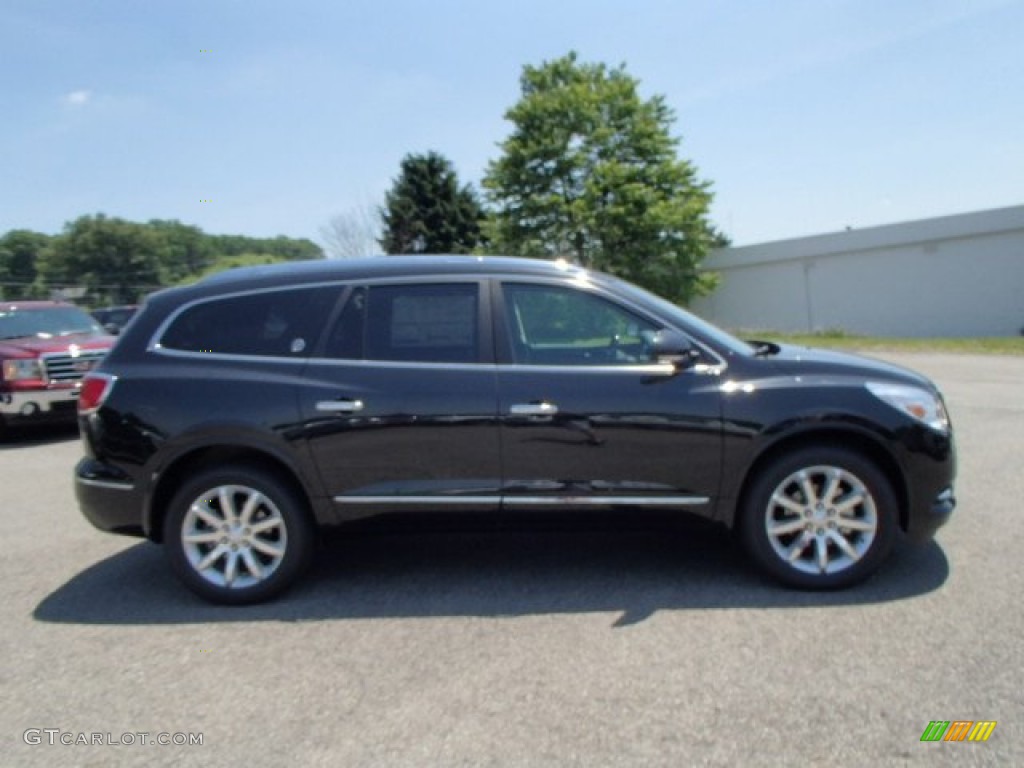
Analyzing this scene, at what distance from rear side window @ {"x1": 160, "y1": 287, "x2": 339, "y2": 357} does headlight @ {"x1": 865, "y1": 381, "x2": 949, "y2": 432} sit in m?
3.06

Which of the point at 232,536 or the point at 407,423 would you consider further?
the point at 232,536

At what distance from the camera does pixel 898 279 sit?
33.0m

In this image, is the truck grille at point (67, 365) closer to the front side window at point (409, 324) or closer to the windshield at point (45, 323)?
the windshield at point (45, 323)

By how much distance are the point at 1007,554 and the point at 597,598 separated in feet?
8.13

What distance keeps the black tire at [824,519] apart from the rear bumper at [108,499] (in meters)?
Result: 3.40

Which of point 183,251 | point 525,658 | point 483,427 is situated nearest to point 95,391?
point 483,427

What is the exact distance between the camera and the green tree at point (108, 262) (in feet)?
226

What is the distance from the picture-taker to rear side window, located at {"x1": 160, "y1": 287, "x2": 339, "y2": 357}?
4.32 m

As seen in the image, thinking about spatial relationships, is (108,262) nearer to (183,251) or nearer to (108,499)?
(183,251)

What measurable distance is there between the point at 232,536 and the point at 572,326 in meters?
2.24

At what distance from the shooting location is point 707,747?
274 centimetres

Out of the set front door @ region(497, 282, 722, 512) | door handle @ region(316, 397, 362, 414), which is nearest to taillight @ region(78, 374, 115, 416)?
door handle @ region(316, 397, 362, 414)

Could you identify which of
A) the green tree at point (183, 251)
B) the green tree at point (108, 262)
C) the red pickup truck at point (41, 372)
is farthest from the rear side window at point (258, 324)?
the green tree at point (108, 262)

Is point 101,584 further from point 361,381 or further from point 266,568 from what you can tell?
point 361,381
